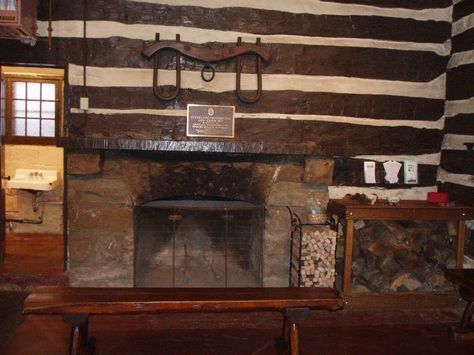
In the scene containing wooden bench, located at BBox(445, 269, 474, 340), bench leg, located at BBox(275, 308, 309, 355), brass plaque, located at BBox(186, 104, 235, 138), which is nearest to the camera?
bench leg, located at BBox(275, 308, 309, 355)

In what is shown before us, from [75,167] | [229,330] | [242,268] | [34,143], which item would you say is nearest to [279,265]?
[242,268]

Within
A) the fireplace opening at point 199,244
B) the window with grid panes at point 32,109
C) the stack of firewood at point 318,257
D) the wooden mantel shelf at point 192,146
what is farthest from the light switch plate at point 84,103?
the window with grid panes at point 32,109

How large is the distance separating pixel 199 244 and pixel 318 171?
172 cm

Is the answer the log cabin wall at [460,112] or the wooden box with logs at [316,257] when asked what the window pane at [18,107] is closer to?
the wooden box with logs at [316,257]

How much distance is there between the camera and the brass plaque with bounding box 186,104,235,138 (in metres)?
4.12

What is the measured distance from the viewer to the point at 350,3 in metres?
4.25

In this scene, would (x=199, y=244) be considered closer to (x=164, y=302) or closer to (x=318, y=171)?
(x=318, y=171)

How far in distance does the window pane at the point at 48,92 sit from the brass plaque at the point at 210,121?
3594mm

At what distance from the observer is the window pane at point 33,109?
6410 millimetres

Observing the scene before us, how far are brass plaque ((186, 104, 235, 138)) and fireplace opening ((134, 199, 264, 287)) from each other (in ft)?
2.83

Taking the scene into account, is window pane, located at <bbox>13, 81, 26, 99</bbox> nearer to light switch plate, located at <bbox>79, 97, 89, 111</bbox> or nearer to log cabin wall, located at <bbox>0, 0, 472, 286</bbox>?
log cabin wall, located at <bbox>0, 0, 472, 286</bbox>

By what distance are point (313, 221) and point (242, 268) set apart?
111 cm

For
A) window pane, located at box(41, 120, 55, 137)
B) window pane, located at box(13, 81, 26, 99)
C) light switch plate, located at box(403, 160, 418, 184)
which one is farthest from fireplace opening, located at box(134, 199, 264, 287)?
window pane, located at box(13, 81, 26, 99)

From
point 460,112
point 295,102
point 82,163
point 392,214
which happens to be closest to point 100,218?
point 82,163
